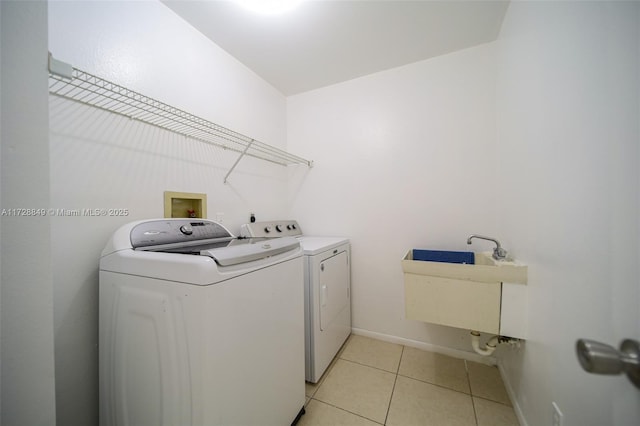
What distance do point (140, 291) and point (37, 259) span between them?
1.47 feet

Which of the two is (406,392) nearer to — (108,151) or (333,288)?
(333,288)

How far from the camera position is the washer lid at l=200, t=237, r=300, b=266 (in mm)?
829

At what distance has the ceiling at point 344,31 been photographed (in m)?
1.45

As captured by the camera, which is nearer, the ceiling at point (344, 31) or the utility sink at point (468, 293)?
the utility sink at point (468, 293)

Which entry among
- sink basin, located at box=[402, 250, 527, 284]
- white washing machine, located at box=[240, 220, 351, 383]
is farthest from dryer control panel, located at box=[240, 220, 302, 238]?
sink basin, located at box=[402, 250, 527, 284]

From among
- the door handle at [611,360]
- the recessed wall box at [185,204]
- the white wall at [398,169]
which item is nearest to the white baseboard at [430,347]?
the white wall at [398,169]

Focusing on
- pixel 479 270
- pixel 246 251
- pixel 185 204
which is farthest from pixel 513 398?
pixel 185 204

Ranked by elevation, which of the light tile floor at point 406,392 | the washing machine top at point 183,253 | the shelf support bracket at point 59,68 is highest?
the shelf support bracket at point 59,68

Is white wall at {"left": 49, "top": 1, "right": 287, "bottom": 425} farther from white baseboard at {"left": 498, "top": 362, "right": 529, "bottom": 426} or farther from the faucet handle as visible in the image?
white baseboard at {"left": 498, "top": 362, "right": 529, "bottom": 426}

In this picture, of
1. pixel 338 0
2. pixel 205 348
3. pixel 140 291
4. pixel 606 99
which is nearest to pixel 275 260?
pixel 205 348

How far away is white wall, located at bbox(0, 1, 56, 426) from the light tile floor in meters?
1.32

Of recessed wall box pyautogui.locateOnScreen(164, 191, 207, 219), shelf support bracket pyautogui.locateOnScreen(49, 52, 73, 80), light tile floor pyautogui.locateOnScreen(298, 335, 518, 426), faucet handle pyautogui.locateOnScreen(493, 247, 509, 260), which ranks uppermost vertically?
shelf support bracket pyautogui.locateOnScreen(49, 52, 73, 80)

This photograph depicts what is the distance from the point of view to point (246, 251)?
94 cm

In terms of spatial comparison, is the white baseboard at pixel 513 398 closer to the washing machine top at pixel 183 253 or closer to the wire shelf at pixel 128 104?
the washing machine top at pixel 183 253
